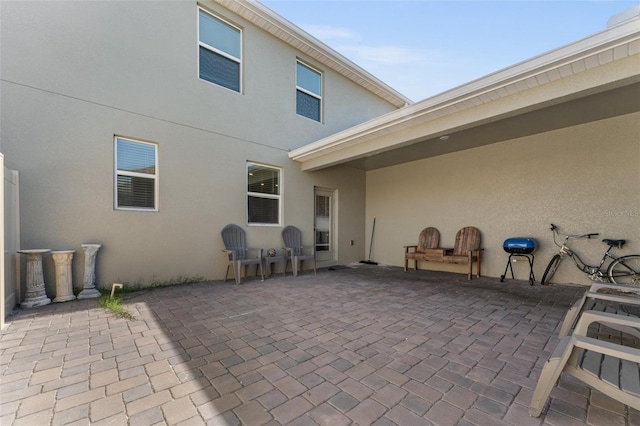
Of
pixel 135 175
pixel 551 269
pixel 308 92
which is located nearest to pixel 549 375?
pixel 551 269

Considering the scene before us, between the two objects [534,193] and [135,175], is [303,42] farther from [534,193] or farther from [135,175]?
[534,193]

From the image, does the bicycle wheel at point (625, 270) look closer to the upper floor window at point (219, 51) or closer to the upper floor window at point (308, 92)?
the upper floor window at point (308, 92)

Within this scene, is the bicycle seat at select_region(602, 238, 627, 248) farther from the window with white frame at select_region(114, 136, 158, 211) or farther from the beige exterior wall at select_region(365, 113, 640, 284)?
the window with white frame at select_region(114, 136, 158, 211)

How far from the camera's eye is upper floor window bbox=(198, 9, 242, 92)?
5.04 m

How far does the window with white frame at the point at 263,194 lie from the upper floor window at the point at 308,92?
180 centimetres

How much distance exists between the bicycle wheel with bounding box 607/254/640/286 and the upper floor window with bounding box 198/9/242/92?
7.52 metres

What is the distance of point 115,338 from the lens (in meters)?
2.49

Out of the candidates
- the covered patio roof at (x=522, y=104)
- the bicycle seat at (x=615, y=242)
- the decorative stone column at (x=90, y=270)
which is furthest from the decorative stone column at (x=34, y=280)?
the bicycle seat at (x=615, y=242)

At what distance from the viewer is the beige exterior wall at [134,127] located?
3557 mm

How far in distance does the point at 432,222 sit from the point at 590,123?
340 cm

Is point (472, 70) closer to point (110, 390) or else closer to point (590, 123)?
point (590, 123)

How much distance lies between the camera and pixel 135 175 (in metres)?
4.34

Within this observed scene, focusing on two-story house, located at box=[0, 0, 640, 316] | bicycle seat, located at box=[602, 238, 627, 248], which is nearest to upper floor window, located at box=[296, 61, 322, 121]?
two-story house, located at box=[0, 0, 640, 316]

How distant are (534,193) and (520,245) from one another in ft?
3.81
